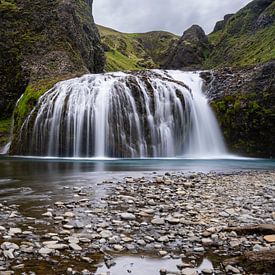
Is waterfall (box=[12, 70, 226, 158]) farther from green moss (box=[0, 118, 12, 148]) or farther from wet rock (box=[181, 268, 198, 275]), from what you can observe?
wet rock (box=[181, 268, 198, 275])

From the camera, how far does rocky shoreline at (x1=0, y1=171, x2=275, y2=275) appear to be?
16.7 ft

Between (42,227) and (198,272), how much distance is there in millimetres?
3273

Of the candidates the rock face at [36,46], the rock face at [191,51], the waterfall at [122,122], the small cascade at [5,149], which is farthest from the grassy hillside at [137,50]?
the waterfall at [122,122]

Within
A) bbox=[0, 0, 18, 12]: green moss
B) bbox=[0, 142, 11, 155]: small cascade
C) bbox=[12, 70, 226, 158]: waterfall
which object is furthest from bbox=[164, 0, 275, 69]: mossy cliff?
bbox=[0, 142, 11, 155]: small cascade

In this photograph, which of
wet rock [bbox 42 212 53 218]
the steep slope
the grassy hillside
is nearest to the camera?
wet rock [bbox 42 212 53 218]

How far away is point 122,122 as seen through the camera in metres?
29.4

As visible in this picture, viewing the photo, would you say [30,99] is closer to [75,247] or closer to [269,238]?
[75,247]

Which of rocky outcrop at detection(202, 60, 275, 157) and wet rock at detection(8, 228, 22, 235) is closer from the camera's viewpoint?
wet rock at detection(8, 228, 22, 235)

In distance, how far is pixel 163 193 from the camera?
33.4ft

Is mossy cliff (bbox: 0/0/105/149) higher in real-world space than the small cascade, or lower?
higher

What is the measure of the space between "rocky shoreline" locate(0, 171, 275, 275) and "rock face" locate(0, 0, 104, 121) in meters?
30.6

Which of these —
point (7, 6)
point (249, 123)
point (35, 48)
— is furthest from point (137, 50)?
point (249, 123)

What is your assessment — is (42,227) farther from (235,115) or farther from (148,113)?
(235,115)

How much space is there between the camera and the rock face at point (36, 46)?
41.9m
